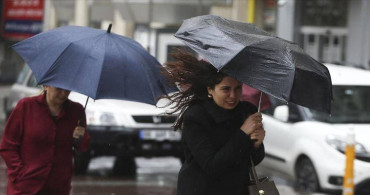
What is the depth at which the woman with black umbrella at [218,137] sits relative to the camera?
379cm

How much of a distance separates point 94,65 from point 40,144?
63 centimetres

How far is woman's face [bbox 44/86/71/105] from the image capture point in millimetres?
5063

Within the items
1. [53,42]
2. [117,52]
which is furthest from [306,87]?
[53,42]

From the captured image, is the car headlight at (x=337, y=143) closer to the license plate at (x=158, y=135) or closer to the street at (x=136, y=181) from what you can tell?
the street at (x=136, y=181)

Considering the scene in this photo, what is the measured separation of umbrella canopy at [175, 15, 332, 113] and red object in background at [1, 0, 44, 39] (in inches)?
898

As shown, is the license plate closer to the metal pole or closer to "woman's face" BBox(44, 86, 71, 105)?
"woman's face" BBox(44, 86, 71, 105)

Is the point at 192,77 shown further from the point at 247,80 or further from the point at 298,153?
the point at 298,153

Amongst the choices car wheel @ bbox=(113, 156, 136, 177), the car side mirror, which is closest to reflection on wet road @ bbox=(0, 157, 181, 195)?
car wheel @ bbox=(113, 156, 136, 177)

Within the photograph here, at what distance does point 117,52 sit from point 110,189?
5.39 meters

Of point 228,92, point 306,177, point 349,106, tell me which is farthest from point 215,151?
point 349,106

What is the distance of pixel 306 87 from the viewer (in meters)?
3.92

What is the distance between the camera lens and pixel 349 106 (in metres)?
10.6

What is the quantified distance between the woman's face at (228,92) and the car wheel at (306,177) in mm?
6081

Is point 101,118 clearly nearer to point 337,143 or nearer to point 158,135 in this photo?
point 158,135
